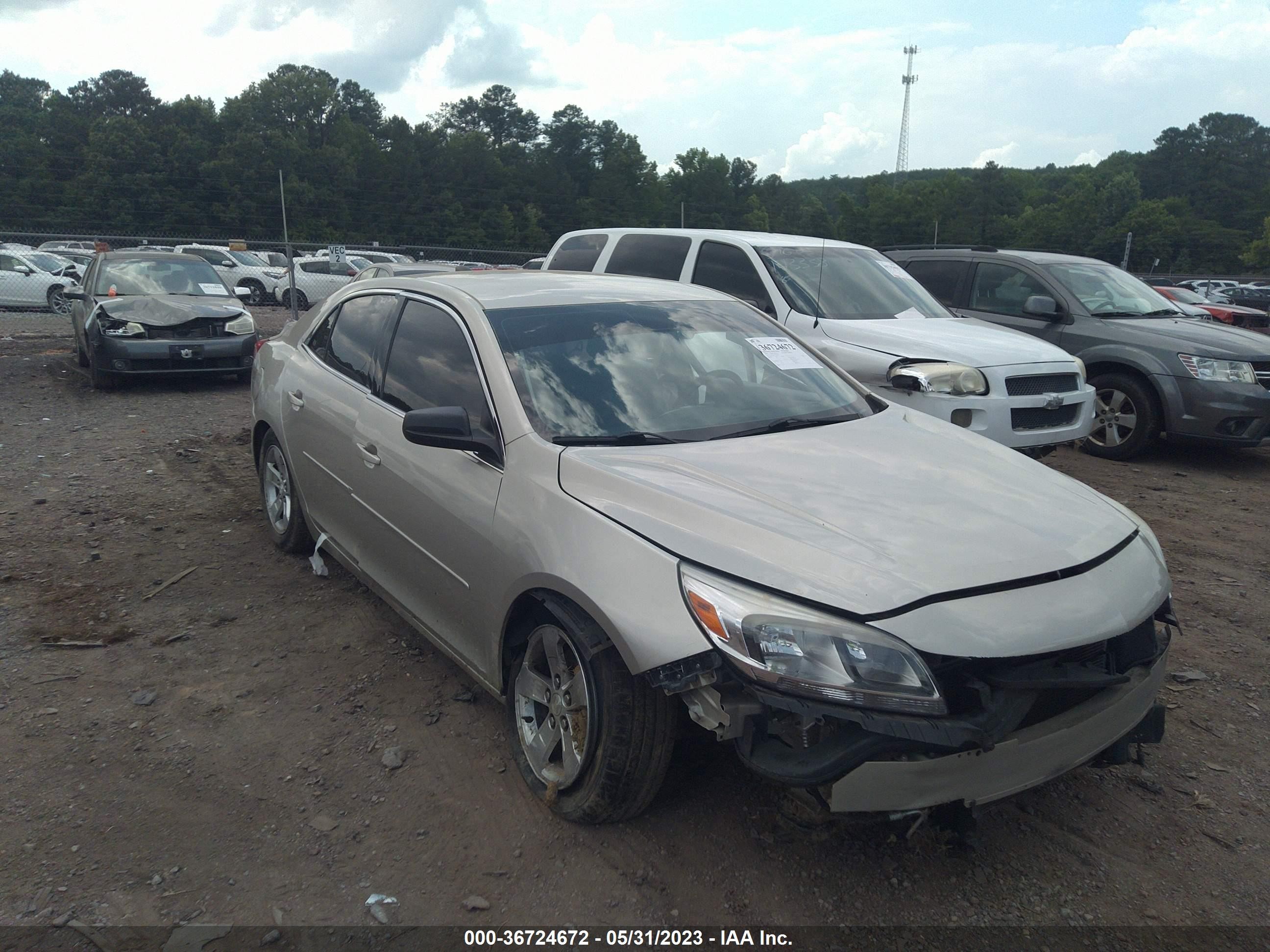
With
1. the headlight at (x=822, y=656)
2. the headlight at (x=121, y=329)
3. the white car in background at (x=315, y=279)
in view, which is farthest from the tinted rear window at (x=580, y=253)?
the white car in background at (x=315, y=279)

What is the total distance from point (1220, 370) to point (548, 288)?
21.7ft

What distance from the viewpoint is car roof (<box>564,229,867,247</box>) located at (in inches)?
300

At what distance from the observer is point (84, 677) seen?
3883 millimetres

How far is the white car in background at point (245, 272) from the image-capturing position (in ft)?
85.4

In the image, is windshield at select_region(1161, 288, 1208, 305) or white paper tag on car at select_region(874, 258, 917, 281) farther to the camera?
windshield at select_region(1161, 288, 1208, 305)

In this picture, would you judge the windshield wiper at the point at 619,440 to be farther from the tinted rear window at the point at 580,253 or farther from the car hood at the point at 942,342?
the tinted rear window at the point at 580,253

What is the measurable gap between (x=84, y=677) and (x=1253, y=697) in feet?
16.0

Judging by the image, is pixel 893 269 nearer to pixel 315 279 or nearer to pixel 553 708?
pixel 553 708

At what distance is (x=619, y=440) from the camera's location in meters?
3.18

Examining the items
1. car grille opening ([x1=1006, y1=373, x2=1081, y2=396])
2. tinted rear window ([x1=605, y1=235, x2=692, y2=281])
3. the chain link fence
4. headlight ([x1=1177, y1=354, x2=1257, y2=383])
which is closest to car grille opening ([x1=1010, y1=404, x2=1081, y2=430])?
car grille opening ([x1=1006, y1=373, x2=1081, y2=396])

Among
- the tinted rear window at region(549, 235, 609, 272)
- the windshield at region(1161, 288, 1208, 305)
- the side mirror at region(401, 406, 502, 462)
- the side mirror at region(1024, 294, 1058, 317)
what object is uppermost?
the tinted rear window at region(549, 235, 609, 272)

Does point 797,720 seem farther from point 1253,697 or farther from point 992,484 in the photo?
point 1253,697

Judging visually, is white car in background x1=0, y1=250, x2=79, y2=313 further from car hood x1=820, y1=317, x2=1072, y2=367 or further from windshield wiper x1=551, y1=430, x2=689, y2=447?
windshield wiper x1=551, y1=430, x2=689, y2=447

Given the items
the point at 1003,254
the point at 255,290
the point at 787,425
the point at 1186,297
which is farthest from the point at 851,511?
the point at 255,290
